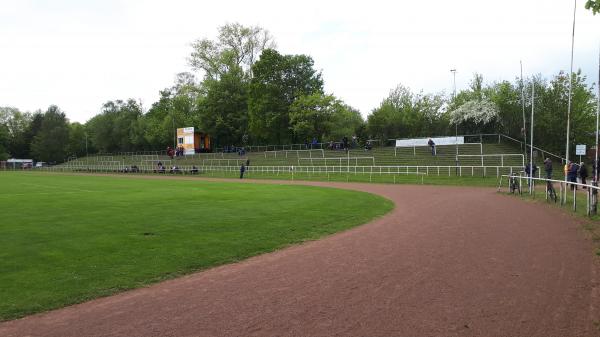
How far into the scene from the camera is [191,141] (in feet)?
235

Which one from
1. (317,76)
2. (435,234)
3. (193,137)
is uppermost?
(317,76)

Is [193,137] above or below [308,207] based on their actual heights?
above

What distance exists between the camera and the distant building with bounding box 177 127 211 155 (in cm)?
7146

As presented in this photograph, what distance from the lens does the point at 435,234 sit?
442 inches

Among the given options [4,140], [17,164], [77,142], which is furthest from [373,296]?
[4,140]

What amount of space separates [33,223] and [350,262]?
9.72m

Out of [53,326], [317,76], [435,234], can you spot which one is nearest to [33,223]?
[53,326]

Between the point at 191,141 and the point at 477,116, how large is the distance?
143 ft

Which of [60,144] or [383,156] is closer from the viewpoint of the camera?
[383,156]

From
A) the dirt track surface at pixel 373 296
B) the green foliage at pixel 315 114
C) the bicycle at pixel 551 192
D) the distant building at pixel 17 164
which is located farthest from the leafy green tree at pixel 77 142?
the dirt track surface at pixel 373 296

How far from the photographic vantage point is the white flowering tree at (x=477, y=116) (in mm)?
51469

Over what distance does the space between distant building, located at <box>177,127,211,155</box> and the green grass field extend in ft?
174

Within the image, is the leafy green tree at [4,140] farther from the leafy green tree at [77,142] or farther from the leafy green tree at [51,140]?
the leafy green tree at [77,142]

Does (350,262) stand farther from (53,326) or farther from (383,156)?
(383,156)
